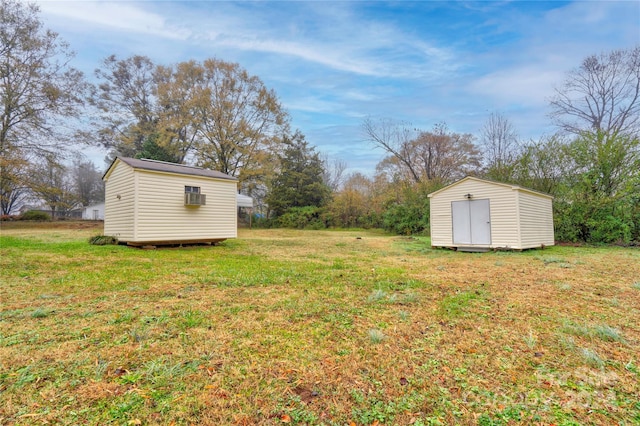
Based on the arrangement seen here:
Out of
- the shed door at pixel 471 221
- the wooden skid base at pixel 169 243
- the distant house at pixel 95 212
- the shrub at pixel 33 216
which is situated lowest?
the wooden skid base at pixel 169 243

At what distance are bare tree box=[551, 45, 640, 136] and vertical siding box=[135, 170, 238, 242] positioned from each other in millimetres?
17505

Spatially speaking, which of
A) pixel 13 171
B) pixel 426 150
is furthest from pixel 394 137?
pixel 13 171

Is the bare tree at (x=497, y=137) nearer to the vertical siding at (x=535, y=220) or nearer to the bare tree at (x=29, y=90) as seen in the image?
the vertical siding at (x=535, y=220)

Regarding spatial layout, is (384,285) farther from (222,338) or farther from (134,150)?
(134,150)

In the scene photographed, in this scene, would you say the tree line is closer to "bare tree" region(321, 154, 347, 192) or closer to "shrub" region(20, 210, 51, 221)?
"shrub" region(20, 210, 51, 221)

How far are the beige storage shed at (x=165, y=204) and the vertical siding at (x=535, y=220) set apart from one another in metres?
9.32

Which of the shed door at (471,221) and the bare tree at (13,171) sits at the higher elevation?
the bare tree at (13,171)

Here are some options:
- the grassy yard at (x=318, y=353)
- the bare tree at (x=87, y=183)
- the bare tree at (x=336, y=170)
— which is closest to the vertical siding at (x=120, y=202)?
the grassy yard at (x=318, y=353)

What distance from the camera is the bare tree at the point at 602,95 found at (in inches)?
578

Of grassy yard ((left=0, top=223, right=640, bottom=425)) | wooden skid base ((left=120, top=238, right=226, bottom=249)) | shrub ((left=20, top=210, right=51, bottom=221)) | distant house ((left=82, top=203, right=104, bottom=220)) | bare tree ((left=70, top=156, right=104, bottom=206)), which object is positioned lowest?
grassy yard ((left=0, top=223, right=640, bottom=425))

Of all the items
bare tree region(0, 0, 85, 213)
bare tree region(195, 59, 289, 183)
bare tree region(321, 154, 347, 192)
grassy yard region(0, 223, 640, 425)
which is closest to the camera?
grassy yard region(0, 223, 640, 425)

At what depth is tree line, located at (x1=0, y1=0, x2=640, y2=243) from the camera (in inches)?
435

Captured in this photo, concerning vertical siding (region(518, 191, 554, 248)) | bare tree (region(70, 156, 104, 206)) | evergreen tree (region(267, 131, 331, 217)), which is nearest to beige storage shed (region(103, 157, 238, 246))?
vertical siding (region(518, 191, 554, 248))

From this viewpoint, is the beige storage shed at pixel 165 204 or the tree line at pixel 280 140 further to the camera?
the tree line at pixel 280 140
